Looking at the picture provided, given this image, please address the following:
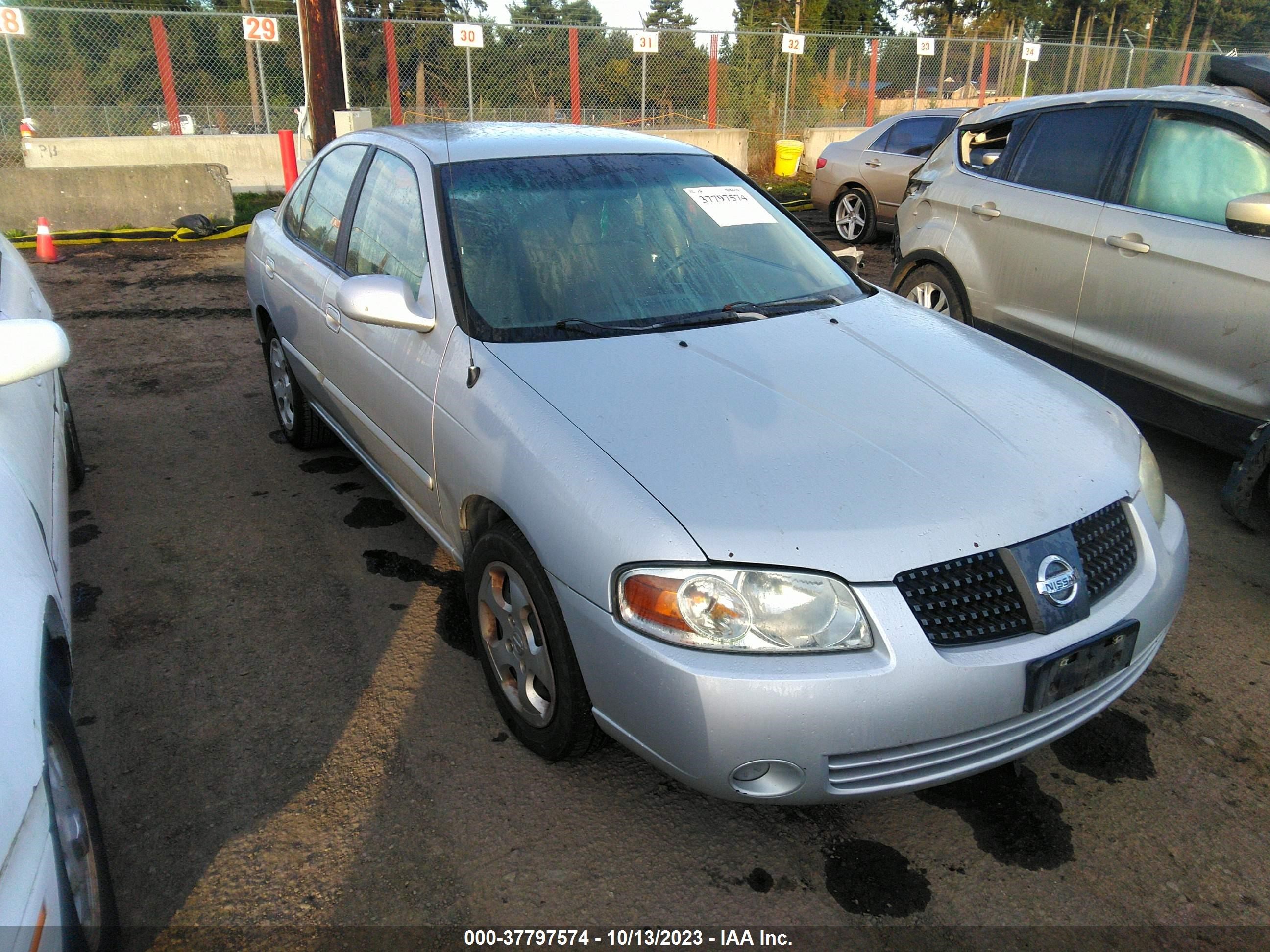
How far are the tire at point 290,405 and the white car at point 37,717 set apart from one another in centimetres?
187

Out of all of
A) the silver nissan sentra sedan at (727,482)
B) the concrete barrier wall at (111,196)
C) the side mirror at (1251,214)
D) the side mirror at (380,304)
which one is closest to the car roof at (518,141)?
the silver nissan sentra sedan at (727,482)

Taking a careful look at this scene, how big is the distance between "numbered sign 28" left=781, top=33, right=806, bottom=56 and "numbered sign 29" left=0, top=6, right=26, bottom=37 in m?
12.6

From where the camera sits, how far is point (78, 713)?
9.68 ft

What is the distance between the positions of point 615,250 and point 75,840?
2.26 m

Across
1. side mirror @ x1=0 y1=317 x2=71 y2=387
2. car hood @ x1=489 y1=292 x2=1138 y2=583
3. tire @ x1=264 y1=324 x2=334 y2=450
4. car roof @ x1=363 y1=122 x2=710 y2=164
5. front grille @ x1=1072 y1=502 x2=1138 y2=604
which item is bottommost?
tire @ x1=264 y1=324 x2=334 y2=450

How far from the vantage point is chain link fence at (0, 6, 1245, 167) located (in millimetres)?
15422

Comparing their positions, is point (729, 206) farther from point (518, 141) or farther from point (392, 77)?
point (392, 77)

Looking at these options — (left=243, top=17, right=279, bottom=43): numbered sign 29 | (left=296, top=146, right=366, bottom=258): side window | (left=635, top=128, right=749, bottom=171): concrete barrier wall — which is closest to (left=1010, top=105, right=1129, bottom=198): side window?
(left=296, top=146, right=366, bottom=258): side window

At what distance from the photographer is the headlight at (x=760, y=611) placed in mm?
2076

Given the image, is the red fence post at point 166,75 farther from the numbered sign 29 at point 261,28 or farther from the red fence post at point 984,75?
the red fence post at point 984,75

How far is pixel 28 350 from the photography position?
218 centimetres

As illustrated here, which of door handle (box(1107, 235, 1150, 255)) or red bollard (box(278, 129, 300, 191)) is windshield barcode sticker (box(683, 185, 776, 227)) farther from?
red bollard (box(278, 129, 300, 191))

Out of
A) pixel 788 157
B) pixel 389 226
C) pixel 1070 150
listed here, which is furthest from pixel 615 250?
pixel 788 157

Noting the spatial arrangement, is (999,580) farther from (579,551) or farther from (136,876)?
(136,876)
